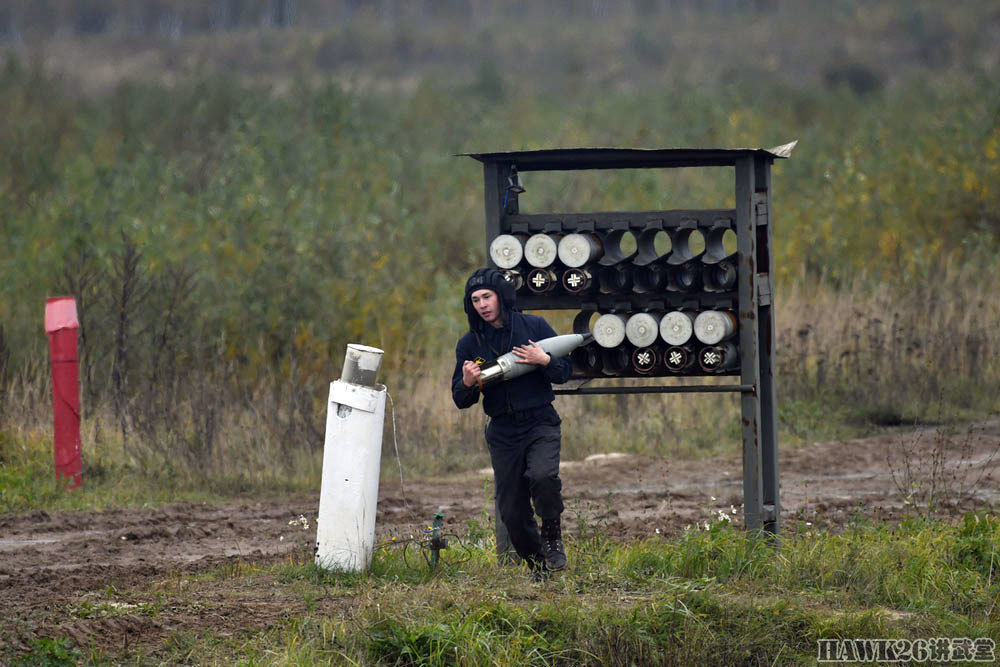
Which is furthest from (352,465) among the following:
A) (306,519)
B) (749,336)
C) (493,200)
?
(749,336)

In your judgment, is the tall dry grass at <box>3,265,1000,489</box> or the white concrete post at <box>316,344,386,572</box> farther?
the tall dry grass at <box>3,265,1000,489</box>

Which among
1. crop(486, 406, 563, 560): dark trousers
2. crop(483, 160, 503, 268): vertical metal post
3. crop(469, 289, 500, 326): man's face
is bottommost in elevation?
crop(486, 406, 563, 560): dark trousers

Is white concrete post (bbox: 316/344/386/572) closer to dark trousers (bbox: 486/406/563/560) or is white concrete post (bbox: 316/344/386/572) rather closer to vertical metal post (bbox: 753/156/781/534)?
dark trousers (bbox: 486/406/563/560)

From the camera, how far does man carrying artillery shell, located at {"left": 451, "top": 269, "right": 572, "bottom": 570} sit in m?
7.76

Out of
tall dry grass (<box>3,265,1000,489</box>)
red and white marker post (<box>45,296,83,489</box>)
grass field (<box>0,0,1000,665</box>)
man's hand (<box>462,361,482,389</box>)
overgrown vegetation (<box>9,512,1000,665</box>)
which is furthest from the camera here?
tall dry grass (<box>3,265,1000,489</box>)

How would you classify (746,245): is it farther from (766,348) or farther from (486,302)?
(486,302)

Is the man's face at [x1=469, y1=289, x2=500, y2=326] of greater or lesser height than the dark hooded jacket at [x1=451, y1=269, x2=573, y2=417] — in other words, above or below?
above

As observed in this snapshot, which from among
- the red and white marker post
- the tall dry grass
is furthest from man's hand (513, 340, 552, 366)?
the red and white marker post

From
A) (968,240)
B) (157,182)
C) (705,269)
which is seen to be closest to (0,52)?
(157,182)

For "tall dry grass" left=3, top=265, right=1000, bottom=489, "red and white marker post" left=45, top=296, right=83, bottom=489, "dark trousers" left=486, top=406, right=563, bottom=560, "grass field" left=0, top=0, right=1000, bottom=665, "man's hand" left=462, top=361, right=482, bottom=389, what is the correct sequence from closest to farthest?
"grass field" left=0, top=0, right=1000, bottom=665, "man's hand" left=462, top=361, right=482, bottom=389, "dark trousers" left=486, top=406, right=563, bottom=560, "red and white marker post" left=45, top=296, right=83, bottom=489, "tall dry grass" left=3, top=265, right=1000, bottom=489

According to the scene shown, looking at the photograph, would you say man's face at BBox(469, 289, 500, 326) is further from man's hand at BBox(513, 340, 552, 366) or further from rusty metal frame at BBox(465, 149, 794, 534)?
rusty metal frame at BBox(465, 149, 794, 534)

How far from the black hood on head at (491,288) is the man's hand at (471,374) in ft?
1.10

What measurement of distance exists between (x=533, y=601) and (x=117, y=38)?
39.0 metres

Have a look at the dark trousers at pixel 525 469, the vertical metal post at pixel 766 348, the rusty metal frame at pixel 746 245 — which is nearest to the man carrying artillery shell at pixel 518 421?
the dark trousers at pixel 525 469
